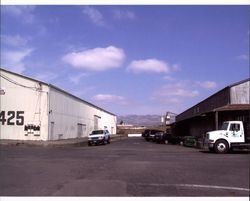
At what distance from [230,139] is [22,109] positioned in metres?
24.3

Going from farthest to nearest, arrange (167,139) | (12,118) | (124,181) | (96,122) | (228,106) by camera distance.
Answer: (96,122) < (167,139) < (12,118) < (228,106) < (124,181)

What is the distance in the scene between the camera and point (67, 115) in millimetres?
58875

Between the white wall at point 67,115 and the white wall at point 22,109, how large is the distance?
163cm

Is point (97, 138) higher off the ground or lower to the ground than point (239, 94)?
lower

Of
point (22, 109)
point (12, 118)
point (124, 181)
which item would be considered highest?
point (22, 109)

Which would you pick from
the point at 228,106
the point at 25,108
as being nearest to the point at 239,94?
the point at 228,106

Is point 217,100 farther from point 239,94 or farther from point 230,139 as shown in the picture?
point 230,139

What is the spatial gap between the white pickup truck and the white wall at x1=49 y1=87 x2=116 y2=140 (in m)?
22.4

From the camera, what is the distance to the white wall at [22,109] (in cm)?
4628

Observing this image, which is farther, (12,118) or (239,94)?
(12,118)

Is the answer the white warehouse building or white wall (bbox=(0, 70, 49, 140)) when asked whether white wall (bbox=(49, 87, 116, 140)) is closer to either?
the white warehouse building

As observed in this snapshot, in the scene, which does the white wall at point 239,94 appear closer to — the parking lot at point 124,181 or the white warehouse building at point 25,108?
the white warehouse building at point 25,108
